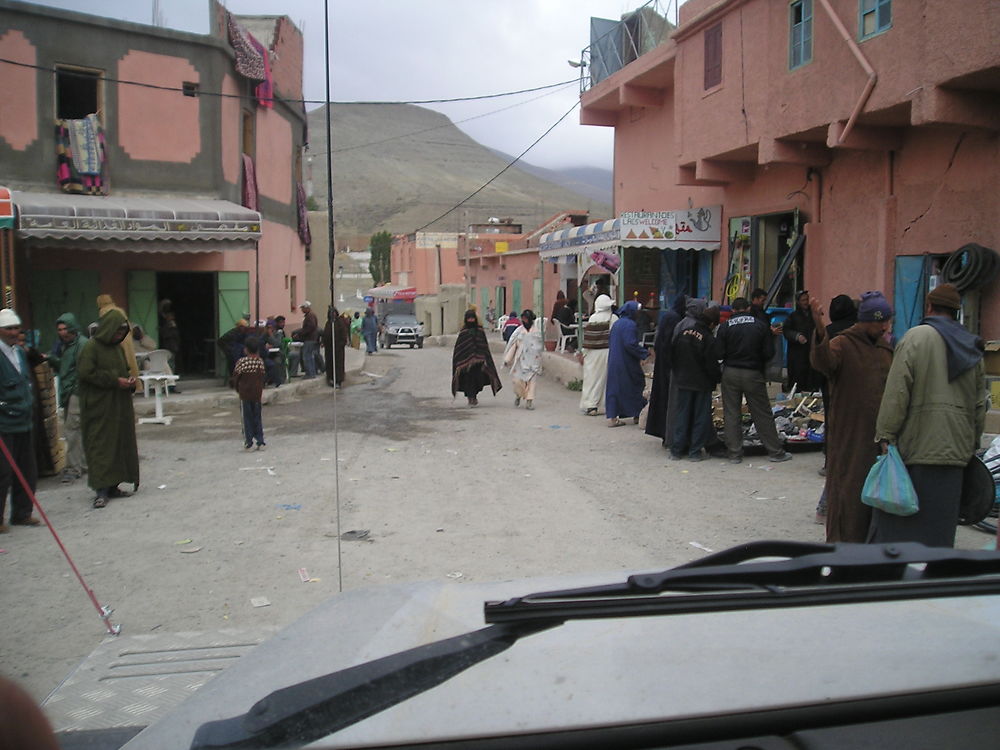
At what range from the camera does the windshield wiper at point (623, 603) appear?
5.18 feet

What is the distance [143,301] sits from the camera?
16.8 m

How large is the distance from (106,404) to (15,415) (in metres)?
0.95

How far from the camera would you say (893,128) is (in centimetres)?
1133

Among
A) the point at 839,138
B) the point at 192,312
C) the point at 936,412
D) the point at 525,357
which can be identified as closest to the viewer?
the point at 936,412

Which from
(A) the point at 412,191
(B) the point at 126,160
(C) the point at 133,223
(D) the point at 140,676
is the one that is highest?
(A) the point at 412,191

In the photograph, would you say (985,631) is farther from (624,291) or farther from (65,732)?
(624,291)

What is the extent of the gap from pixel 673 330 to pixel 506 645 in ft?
30.0

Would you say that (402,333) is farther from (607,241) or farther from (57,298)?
(57,298)

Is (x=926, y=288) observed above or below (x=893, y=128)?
below

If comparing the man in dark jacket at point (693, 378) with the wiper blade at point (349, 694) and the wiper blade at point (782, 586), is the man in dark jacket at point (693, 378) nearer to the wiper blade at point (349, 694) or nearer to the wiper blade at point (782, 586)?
the wiper blade at point (782, 586)

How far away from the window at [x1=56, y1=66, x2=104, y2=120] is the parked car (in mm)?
21257

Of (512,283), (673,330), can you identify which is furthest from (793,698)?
(512,283)

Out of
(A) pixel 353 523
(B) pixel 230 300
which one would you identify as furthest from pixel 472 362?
(A) pixel 353 523

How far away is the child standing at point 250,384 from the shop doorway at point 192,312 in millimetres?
9420
